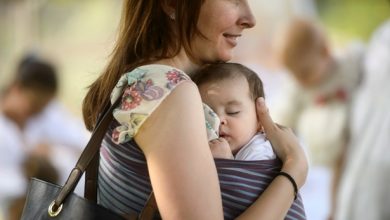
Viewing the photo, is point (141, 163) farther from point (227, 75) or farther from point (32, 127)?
point (32, 127)

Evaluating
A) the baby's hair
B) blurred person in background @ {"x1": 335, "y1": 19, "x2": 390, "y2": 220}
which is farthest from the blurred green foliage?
the baby's hair

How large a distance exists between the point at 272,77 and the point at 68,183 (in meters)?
4.46

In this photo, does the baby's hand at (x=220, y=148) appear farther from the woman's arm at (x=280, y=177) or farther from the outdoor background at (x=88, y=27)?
the outdoor background at (x=88, y=27)

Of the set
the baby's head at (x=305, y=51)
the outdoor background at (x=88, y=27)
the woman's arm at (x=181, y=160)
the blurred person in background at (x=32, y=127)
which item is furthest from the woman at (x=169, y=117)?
the outdoor background at (x=88, y=27)

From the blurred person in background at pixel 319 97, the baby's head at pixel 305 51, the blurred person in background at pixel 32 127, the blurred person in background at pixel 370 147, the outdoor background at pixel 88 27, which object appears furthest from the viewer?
the outdoor background at pixel 88 27

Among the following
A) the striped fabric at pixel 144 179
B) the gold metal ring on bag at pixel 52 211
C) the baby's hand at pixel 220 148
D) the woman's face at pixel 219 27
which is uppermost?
the woman's face at pixel 219 27

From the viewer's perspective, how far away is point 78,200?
1230 mm

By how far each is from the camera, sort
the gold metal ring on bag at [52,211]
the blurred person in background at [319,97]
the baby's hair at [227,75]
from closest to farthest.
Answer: the gold metal ring on bag at [52,211] < the baby's hair at [227,75] < the blurred person in background at [319,97]

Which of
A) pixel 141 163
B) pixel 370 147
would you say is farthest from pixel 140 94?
pixel 370 147

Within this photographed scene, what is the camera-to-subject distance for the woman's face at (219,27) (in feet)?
4.29

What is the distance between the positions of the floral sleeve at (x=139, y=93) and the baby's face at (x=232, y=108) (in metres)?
0.13

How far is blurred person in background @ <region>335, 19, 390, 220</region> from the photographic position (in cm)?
369

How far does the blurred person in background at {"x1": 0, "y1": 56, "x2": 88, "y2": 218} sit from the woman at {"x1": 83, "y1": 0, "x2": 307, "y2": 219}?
2534mm

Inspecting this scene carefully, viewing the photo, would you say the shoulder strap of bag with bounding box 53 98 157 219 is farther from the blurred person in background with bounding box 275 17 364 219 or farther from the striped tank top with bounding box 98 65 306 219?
the blurred person in background with bounding box 275 17 364 219
